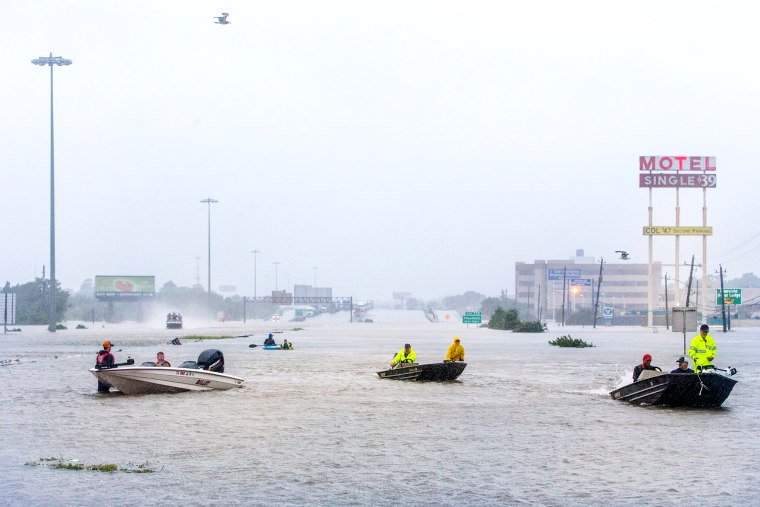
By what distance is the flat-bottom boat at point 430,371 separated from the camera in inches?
1249

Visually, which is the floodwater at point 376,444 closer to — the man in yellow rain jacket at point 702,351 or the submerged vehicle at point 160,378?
the submerged vehicle at point 160,378

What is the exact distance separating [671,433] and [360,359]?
27274mm

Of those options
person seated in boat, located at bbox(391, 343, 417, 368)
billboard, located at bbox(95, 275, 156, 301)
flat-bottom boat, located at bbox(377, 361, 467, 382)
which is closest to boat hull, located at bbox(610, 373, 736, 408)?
flat-bottom boat, located at bbox(377, 361, 467, 382)

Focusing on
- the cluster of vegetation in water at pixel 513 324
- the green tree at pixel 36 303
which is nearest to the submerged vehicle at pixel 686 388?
the cluster of vegetation in water at pixel 513 324

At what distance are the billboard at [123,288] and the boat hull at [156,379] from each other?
118808 mm

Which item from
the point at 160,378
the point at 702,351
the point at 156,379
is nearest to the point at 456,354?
the point at 702,351

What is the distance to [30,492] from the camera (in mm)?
13570

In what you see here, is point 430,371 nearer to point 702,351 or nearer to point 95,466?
point 702,351

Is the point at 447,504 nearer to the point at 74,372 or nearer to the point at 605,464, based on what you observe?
the point at 605,464

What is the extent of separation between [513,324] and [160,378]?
94661 mm

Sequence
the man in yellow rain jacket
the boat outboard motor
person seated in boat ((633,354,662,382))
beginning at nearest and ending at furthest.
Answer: the man in yellow rain jacket, person seated in boat ((633,354,662,382)), the boat outboard motor

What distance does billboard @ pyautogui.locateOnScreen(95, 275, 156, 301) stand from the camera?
143250mm

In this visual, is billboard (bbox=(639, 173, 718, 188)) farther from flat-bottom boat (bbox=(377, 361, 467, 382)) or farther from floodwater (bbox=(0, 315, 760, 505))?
flat-bottom boat (bbox=(377, 361, 467, 382))

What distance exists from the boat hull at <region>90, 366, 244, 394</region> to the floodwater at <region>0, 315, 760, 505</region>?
0.36m
